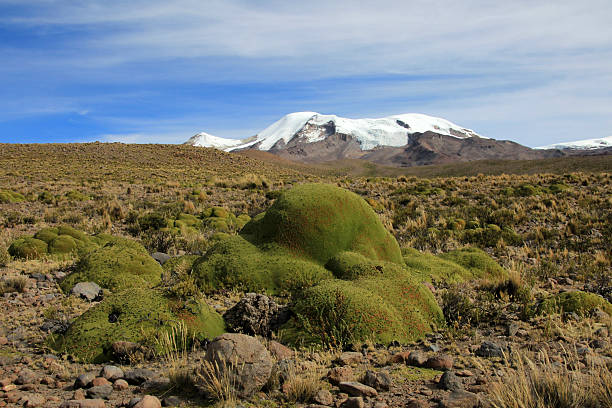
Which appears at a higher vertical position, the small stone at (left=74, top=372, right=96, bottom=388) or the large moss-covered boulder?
the large moss-covered boulder

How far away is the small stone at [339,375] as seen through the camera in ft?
12.3

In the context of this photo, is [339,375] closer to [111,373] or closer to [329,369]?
[329,369]

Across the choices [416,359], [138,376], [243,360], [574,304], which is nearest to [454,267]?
[574,304]

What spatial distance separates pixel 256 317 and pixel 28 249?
6.61 m

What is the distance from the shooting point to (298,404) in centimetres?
339

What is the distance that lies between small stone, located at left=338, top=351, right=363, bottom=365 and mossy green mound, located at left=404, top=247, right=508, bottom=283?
326 cm

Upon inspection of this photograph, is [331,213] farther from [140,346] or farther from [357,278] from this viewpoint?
[140,346]

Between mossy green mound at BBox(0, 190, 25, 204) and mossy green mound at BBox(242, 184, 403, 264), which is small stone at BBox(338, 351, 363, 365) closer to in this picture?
mossy green mound at BBox(242, 184, 403, 264)

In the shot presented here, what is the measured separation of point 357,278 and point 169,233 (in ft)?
26.9

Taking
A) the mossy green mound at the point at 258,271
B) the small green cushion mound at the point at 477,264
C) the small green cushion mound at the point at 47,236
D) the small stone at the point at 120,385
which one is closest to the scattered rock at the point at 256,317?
the mossy green mound at the point at 258,271

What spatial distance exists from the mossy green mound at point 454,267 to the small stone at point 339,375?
3.83 meters

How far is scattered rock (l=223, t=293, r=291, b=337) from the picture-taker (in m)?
5.26

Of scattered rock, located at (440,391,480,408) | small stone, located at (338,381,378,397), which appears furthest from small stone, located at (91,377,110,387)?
scattered rock, located at (440,391,480,408)

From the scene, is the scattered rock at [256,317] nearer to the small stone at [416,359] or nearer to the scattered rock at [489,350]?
the small stone at [416,359]
